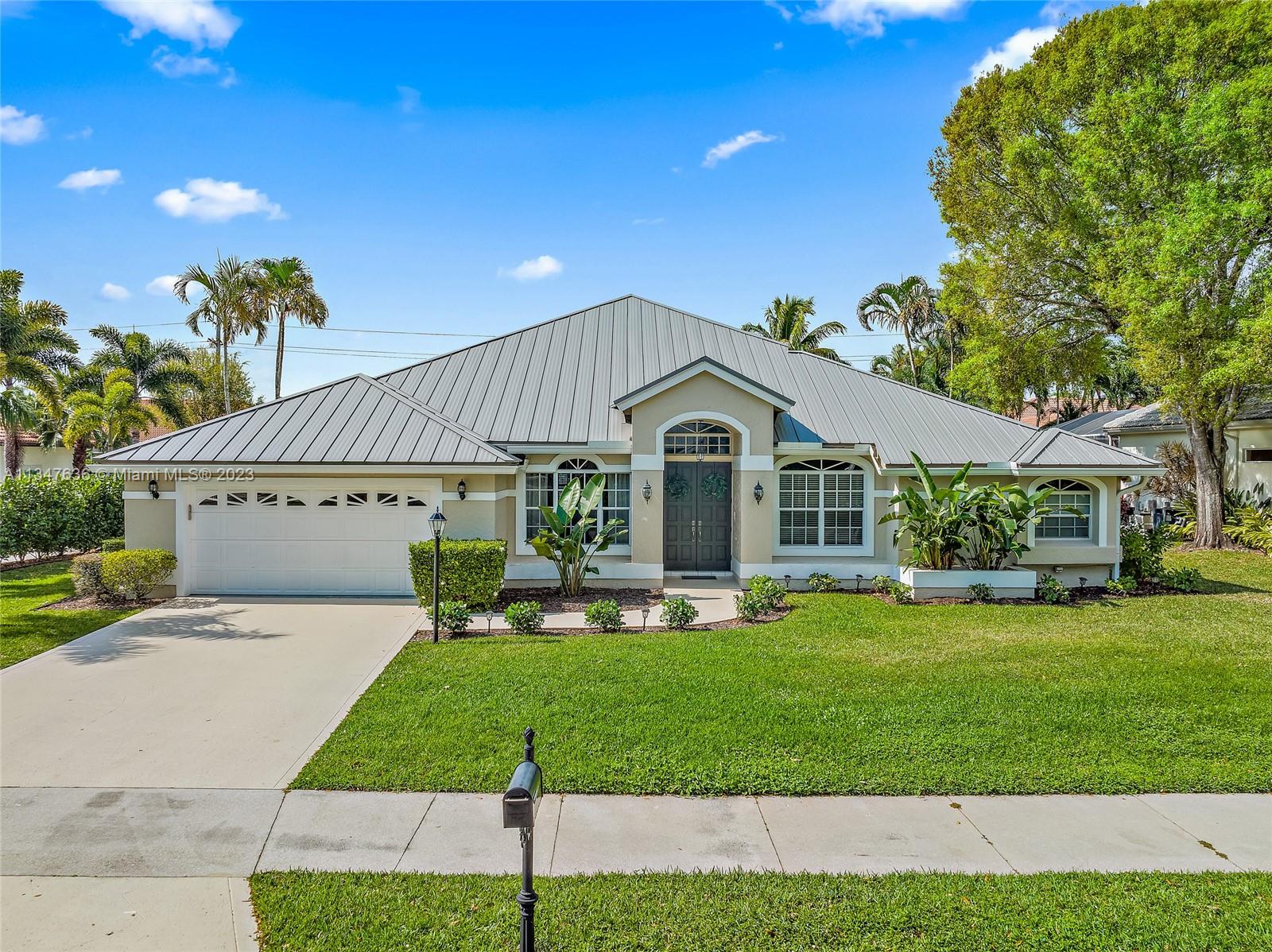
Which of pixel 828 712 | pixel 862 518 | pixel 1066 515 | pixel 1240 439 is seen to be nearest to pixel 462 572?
pixel 828 712

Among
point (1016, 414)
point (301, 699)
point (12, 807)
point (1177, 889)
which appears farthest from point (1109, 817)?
point (1016, 414)

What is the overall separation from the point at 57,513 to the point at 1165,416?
33396 mm

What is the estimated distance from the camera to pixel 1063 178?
20312 millimetres

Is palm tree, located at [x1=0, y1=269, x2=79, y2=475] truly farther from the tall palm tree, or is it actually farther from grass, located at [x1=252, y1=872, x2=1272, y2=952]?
grass, located at [x1=252, y1=872, x2=1272, y2=952]

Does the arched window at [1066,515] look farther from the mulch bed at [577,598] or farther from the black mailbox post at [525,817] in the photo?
the black mailbox post at [525,817]

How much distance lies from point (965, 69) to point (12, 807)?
27.1 metres

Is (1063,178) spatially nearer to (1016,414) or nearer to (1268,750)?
(1016,414)

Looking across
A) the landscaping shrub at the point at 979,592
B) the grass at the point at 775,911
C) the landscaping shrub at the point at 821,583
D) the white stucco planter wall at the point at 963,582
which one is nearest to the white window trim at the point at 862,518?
the landscaping shrub at the point at 821,583

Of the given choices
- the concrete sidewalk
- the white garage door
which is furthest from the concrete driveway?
the white garage door

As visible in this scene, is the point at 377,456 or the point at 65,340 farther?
the point at 65,340

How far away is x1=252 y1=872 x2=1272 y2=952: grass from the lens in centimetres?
402

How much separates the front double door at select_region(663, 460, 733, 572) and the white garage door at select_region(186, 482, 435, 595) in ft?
16.6

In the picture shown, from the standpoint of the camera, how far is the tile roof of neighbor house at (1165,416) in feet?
69.3

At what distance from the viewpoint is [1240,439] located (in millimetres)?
22750
